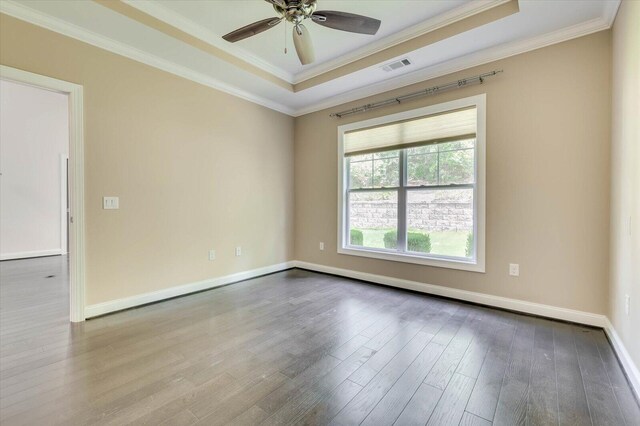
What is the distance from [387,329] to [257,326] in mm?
1190

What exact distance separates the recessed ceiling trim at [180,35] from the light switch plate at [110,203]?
1702 millimetres

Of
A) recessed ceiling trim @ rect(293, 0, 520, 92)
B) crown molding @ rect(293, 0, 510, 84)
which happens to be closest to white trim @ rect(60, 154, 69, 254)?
crown molding @ rect(293, 0, 510, 84)

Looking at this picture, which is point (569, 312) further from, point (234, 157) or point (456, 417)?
point (234, 157)

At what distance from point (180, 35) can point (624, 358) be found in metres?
4.54

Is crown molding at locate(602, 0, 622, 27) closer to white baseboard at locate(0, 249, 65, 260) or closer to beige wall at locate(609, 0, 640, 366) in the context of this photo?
beige wall at locate(609, 0, 640, 366)

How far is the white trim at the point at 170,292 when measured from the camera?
8.98 ft

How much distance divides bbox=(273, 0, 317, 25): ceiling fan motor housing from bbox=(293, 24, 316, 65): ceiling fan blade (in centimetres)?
6

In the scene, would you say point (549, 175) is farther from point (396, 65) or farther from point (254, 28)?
point (254, 28)

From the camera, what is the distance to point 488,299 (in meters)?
3.00

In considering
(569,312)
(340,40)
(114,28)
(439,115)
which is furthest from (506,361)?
(114,28)

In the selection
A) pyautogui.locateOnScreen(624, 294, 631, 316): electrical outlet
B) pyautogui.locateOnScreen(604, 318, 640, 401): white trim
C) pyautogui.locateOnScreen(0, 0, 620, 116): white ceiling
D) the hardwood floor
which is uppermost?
pyautogui.locateOnScreen(0, 0, 620, 116): white ceiling

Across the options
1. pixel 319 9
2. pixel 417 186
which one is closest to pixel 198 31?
pixel 319 9

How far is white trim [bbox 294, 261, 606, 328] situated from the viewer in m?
2.52

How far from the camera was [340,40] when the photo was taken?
306cm
